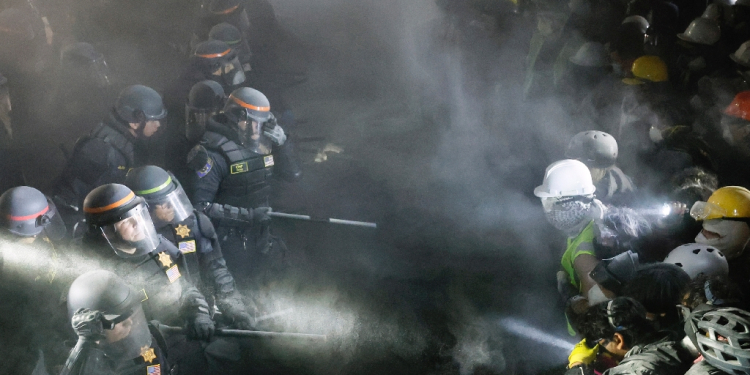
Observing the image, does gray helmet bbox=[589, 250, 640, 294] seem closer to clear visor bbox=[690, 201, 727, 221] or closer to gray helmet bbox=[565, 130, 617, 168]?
clear visor bbox=[690, 201, 727, 221]

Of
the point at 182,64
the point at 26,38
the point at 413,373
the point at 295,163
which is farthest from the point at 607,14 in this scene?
the point at 26,38

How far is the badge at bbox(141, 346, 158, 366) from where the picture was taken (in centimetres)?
384

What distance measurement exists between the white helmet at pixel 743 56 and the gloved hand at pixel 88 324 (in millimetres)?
9633

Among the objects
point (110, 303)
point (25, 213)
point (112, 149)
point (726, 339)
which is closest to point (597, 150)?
point (726, 339)

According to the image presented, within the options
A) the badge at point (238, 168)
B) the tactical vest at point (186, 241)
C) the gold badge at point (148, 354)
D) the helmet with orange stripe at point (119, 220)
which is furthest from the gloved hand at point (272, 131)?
the gold badge at point (148, 354)

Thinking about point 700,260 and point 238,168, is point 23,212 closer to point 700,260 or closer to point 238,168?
point 238,168

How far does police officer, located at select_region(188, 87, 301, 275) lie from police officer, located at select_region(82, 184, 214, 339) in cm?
149

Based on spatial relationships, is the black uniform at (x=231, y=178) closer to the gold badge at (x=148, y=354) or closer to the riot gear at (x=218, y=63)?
the gold badge at (x=148, y=354)

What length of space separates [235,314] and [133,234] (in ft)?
4.35

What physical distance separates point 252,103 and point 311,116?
22.7 ft

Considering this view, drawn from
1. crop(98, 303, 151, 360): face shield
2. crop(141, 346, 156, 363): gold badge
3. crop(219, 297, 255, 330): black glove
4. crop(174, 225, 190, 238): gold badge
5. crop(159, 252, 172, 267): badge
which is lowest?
crop(219, 297, 255, 330): black glove

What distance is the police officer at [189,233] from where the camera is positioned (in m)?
4.78

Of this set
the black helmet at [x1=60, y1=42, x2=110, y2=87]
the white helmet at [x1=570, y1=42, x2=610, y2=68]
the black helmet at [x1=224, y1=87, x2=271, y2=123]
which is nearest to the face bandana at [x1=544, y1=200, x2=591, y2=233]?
the black helmet at [x1=224, y1=87, x2=271, y2=123]

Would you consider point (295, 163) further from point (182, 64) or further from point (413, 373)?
point (182, 64)
